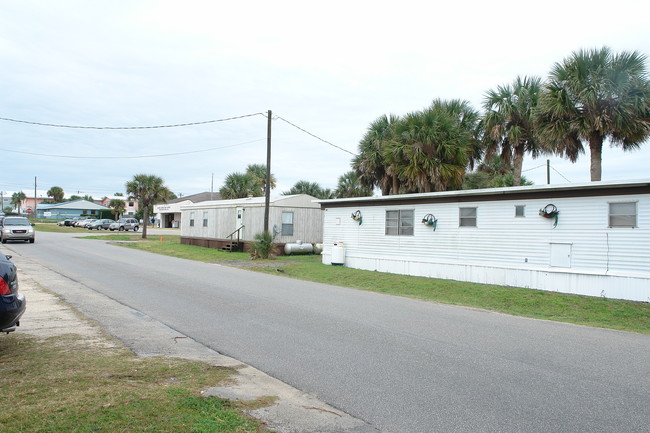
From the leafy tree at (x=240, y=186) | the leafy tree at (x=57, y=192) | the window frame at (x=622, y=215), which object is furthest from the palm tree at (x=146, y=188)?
the leafy tree at (x=57, y=192)

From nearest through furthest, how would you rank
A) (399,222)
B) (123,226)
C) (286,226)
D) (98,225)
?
(399,222), (286,226), (123,226), (98,225)

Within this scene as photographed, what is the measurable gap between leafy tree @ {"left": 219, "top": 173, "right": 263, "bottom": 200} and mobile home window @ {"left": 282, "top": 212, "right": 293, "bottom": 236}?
17806 millimetres

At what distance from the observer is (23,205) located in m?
153

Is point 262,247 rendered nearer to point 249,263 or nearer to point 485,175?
point 249,263

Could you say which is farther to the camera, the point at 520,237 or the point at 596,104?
the point at 596,104

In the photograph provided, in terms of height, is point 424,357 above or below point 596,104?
below

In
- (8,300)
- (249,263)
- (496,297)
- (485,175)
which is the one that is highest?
(485,175)

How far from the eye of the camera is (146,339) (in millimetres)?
7574

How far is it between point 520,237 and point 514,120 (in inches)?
405

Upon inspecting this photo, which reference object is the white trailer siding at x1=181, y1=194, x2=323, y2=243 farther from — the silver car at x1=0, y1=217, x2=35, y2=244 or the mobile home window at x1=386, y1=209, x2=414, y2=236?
the silver car at x1=0, y1=217, x2=35, y2=244

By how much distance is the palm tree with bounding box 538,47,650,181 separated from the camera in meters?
17.7

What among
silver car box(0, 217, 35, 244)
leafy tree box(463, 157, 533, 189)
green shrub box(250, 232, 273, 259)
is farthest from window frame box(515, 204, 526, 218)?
silver car box(0, 217, 35, 244)

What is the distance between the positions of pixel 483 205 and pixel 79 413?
14.8 metres

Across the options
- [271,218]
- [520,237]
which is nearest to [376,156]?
[271,218]
